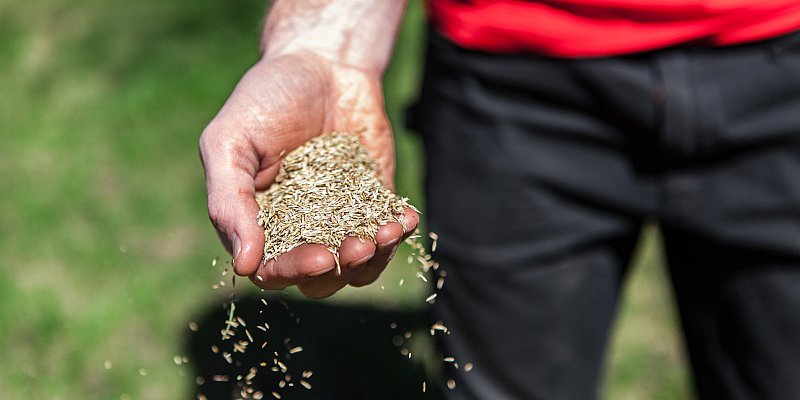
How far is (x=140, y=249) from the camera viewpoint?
3.95 m

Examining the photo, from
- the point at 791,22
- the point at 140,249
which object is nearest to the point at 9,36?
the point at 140,249

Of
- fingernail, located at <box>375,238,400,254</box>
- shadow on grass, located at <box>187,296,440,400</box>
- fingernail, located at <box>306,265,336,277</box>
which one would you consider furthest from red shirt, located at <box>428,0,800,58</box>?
shadow on grass, located at <box>187,296,440,400</box>

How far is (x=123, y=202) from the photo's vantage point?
166 inches

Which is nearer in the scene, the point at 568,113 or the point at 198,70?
the point at 568,113

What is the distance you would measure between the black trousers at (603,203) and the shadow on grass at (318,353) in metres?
1.13

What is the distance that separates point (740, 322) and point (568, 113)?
606 millimetres

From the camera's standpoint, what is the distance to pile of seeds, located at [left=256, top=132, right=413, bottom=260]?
5.84ft

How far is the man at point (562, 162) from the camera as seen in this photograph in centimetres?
173

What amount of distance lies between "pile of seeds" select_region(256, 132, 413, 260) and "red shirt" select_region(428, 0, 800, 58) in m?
0.41

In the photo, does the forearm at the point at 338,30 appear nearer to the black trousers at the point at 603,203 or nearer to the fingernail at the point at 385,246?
the black trousers at the point at 603,203

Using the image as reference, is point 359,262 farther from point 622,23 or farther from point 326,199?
point 622,23

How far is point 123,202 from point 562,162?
2869 millimetres

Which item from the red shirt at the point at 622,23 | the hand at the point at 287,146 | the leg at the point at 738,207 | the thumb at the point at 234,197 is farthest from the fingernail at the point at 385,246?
the leg at the point at 738,207

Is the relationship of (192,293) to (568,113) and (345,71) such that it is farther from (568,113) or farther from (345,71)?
(568,113)
